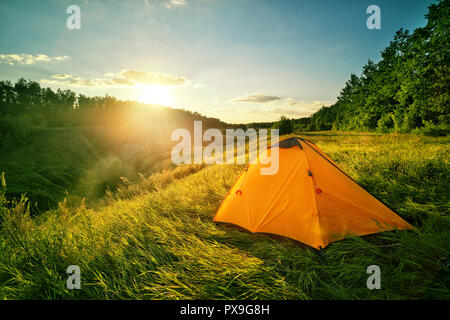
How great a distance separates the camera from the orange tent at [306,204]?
9.88 ft

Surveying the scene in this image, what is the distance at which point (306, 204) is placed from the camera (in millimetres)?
3203

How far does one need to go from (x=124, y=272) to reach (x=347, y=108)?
49724mm

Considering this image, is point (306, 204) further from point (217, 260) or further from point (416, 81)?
point (416, 81)

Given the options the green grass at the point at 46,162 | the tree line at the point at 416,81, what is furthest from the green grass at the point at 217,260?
the green grass at the point at 46,162

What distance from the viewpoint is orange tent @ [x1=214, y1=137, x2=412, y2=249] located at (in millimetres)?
3012

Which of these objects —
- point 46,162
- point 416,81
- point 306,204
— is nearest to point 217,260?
point 306,204

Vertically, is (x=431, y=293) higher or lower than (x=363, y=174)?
lower

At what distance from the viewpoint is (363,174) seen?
202 inches

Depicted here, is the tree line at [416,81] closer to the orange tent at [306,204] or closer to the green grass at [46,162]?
the orange tent at [306,204]

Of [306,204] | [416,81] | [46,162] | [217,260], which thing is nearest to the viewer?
[217,260]

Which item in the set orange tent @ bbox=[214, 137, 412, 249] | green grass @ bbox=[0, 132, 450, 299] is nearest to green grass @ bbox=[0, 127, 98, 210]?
green grass @ bbox=[0, 132, 450, 299]
